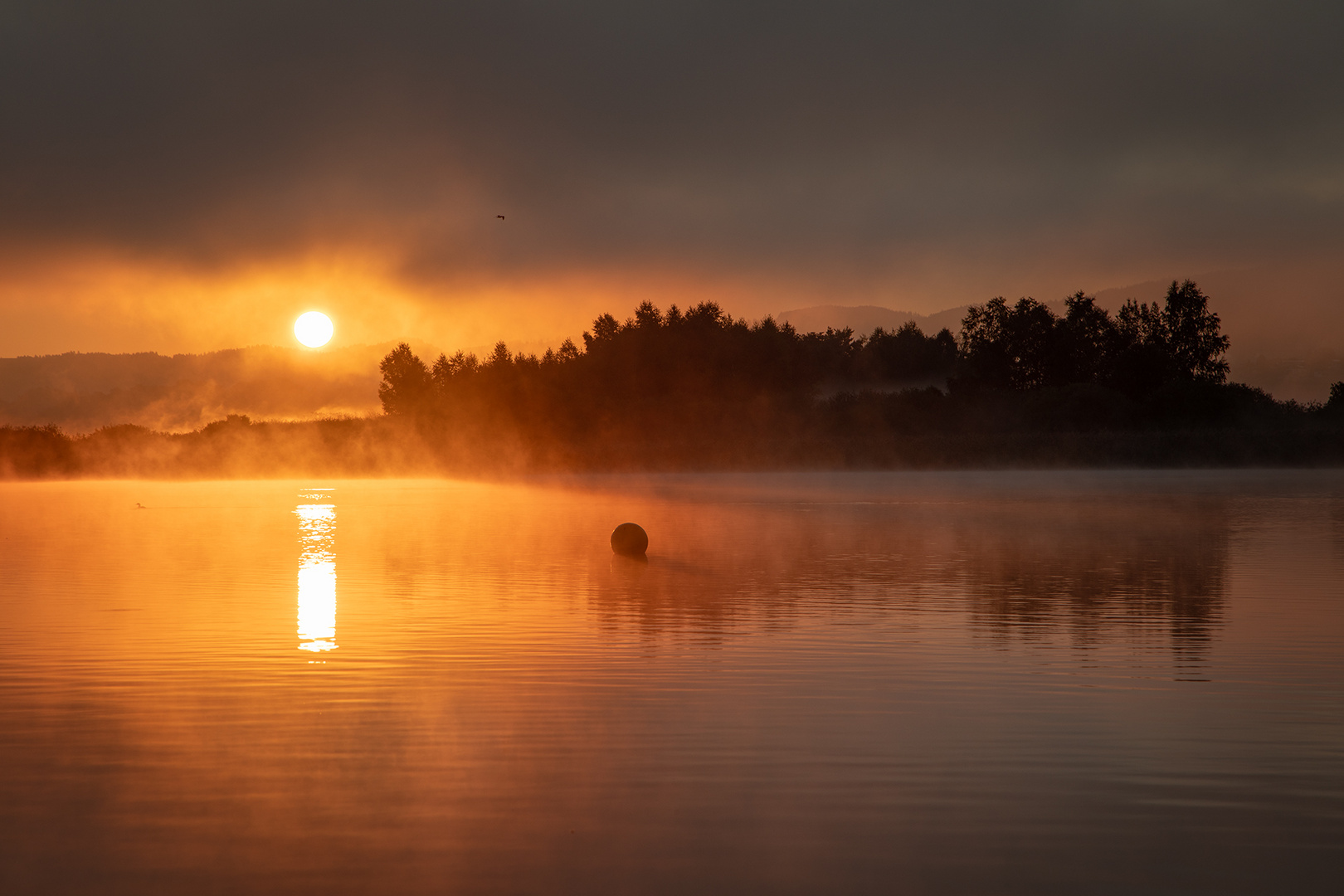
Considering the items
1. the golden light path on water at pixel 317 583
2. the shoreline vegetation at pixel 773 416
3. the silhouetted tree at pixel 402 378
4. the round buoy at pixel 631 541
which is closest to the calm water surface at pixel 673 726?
the golden light path on water at pixel 317 583

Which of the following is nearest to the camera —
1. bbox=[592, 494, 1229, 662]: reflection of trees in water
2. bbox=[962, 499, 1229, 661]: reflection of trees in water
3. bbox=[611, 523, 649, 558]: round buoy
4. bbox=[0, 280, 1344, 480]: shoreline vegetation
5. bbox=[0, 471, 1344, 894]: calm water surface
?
bbox=[0, 471, 1344, 894]: calm water surface

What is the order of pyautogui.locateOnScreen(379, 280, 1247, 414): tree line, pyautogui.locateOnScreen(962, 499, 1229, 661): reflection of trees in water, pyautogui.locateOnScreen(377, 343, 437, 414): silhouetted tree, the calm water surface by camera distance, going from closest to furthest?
1. the calm water surface
2. pyautogui.locateOnScreen(962, 499, 1229, 661): reflection of trees in water
3. pyautogui.locateOnScreen(379, 280, 1247, 414): tree line
4. pyautogui.locateOnScreen(377, 343, 437, 414): silhouetted tree

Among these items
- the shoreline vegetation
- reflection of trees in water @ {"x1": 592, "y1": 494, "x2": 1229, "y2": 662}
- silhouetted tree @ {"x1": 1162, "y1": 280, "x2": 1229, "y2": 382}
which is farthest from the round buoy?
silhouetted tree @ {"x1": 1162, "y1": 280, "x2": 1229, "y2": 382}

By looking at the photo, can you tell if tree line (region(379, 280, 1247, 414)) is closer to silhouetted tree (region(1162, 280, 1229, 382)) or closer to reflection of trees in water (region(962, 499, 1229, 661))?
silhouetted tree (region(1162, 280, 1229, 382))

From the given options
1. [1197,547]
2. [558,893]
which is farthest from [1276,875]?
[1197,547]

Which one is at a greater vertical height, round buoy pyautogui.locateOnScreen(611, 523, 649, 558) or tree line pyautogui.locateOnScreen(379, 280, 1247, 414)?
tree line pyautogui.locateOnScreen(379, 280, 1247, 414)

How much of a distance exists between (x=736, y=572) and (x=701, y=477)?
5883cm

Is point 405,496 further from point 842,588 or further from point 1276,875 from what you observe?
point 1276,875

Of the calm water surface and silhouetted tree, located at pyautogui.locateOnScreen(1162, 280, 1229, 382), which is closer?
the calm water surface

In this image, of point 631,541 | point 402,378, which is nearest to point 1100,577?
point 631,541

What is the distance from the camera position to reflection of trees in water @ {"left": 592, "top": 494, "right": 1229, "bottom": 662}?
15.8 metres

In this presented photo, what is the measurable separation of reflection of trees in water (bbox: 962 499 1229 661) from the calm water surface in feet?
0.47

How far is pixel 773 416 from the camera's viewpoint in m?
97.9

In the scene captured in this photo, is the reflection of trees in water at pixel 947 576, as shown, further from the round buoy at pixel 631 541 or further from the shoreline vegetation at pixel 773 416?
the shoreline vegetation at pixel 773 416
